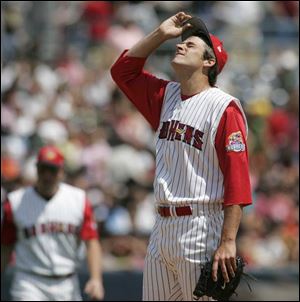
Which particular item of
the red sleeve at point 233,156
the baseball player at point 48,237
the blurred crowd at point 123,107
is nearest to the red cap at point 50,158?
the baseball player at point 48,237

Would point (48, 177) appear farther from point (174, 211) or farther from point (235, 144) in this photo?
point (235, 144)

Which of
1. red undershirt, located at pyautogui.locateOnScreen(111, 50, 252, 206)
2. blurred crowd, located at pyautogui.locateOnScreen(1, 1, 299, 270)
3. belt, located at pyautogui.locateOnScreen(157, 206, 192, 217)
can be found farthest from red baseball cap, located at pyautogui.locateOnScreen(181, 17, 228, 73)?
blurred crowd, located at pyautogui.locateOnScreen(1, 1, 299, 270)

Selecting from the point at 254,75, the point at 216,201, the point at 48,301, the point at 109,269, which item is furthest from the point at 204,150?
the point at 254,75

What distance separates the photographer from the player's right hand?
5066 mm

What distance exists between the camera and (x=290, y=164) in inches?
437

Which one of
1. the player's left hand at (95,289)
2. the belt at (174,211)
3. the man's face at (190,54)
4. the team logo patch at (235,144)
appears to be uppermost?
the man's face at (190,54)

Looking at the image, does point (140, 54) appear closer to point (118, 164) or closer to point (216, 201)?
point (216, 201)

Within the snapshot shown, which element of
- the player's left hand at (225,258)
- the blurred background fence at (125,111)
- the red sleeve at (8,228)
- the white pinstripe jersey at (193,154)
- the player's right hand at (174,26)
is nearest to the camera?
the player's left hand at (225,258)

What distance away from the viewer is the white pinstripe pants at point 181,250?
474cm

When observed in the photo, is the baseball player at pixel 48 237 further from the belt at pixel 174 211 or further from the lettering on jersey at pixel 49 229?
the belt at pixel 174 211

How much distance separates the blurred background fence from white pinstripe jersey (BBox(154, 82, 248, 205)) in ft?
11.4

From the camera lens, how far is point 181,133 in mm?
4871

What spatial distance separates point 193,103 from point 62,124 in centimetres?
696

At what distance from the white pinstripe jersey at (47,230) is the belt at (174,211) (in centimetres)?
194
